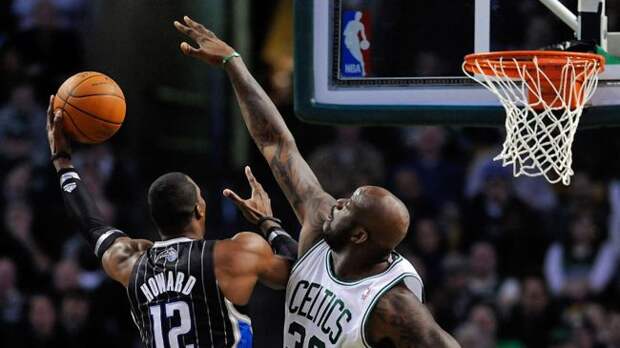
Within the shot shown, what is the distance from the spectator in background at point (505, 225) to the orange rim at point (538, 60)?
302 centimetres

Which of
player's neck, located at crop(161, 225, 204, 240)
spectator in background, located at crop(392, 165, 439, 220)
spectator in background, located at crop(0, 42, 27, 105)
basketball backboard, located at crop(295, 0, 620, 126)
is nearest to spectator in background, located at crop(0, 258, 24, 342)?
spectator in background, located at crop(0, 42, 27, 105)

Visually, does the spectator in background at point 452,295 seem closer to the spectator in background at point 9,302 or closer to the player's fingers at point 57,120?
the spectator in background at point 9,302

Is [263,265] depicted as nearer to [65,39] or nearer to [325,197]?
[325,197]

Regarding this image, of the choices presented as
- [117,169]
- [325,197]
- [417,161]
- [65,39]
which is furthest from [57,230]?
[325,197]

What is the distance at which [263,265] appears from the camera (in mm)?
4125

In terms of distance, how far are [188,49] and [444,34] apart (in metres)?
1.53

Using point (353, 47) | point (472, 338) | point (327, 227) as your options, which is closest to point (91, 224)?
point (327, 227)

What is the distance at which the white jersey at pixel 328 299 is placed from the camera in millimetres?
3893

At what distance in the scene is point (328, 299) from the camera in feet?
13.1

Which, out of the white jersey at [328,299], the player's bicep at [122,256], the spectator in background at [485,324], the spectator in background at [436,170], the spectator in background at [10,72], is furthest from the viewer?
the spectator in background at [10,72]

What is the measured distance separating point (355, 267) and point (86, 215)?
1.07 m

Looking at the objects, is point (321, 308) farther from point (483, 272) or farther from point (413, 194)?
point (413, 194)

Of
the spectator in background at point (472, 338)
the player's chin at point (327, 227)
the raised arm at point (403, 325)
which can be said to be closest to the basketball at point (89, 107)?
the player's chin at point (327, 227)

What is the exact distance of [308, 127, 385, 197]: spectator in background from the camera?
8039 mm
